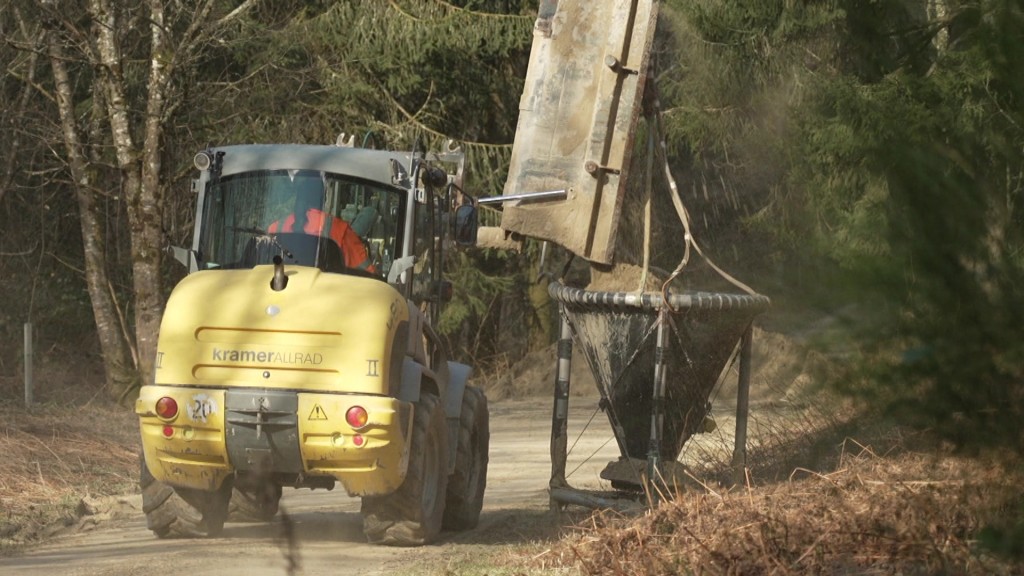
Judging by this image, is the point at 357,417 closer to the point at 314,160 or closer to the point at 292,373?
the point at 292,373

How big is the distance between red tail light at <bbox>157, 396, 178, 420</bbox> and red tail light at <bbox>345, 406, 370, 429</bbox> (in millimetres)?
1110

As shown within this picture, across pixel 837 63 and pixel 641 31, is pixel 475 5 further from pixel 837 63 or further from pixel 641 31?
pixel 641 31

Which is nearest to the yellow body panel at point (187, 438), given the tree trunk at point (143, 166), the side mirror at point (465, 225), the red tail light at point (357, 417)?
the red tail light at point (357, 417)

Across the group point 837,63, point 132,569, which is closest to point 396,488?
point 132,569

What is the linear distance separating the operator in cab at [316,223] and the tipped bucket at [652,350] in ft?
5.70

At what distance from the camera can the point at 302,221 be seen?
1013cm

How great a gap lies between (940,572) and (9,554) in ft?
21.5

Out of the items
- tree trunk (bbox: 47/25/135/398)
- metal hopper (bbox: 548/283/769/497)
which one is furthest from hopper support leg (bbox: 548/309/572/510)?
tree trunk (bbox: 47/25/135/398)

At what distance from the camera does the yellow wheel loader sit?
916 centimetres

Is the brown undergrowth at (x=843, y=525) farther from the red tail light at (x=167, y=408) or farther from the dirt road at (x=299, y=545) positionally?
the red tail light at (x=167, y=408)

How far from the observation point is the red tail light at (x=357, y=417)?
9.07 m

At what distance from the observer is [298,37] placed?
25.2 metres

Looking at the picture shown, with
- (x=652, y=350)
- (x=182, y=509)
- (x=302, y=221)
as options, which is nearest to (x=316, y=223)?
(x=302, y=221)

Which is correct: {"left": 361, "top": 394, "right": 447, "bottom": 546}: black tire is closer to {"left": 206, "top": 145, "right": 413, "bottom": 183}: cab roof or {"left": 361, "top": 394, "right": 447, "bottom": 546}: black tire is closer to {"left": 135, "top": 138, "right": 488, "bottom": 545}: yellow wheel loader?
{"left": 135, "top": 138, "right": 488, "bottom": 545}: yellow wheel loader
